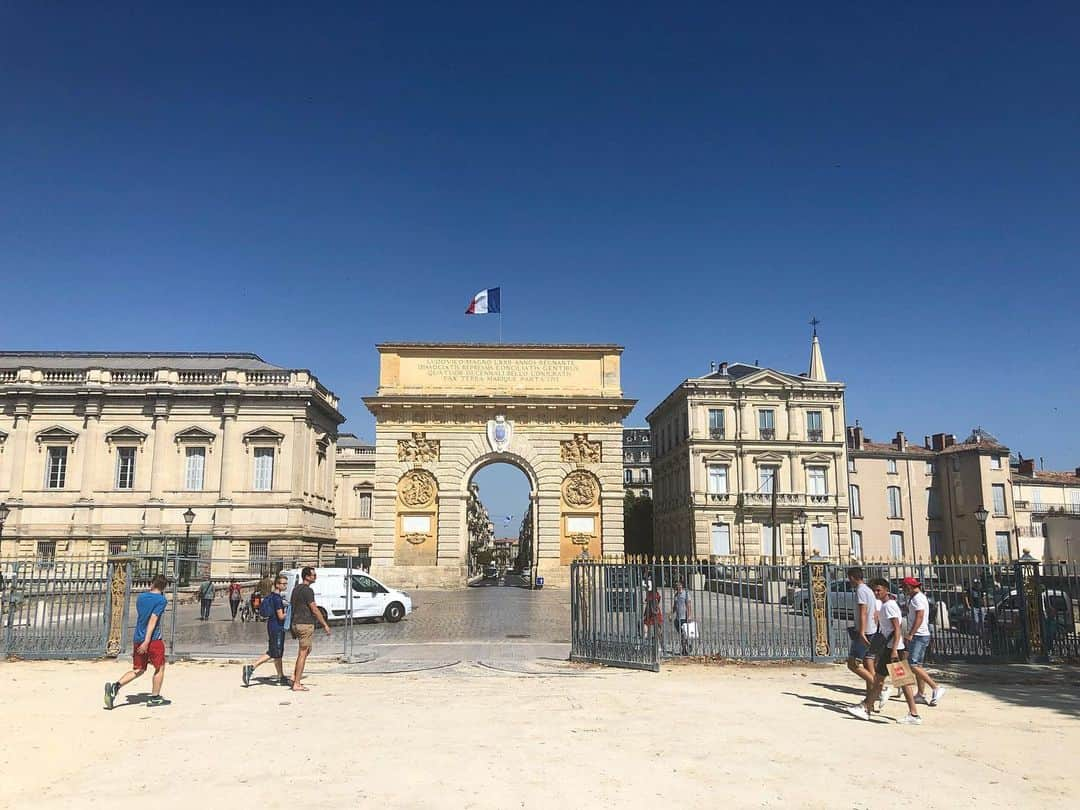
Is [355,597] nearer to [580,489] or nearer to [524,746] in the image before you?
[524,746]

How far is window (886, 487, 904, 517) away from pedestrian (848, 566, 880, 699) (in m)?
42.7

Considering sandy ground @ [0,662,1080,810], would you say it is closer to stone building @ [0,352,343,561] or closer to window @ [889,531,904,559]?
stone building @ [0,352,343,561]

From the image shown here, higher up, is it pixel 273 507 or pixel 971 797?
pixel 273 507

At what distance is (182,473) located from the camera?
123 feet

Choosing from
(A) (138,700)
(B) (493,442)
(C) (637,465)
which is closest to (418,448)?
(B) (493,442)

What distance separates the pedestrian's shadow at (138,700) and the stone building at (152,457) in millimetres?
27100

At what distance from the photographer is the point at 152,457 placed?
37.5 metres

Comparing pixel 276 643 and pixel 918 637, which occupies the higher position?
pixel 918 637

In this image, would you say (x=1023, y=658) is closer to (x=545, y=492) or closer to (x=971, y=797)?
(x=971, y=797)

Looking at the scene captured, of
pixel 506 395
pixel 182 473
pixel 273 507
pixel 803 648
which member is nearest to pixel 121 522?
pixel 182 473

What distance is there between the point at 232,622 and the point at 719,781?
57.4 feet

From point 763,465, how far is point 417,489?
68.7ft

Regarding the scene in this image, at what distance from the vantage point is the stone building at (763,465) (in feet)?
150

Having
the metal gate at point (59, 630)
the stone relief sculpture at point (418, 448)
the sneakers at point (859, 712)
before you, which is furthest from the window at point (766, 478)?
the metal gate at point (59, 630)
